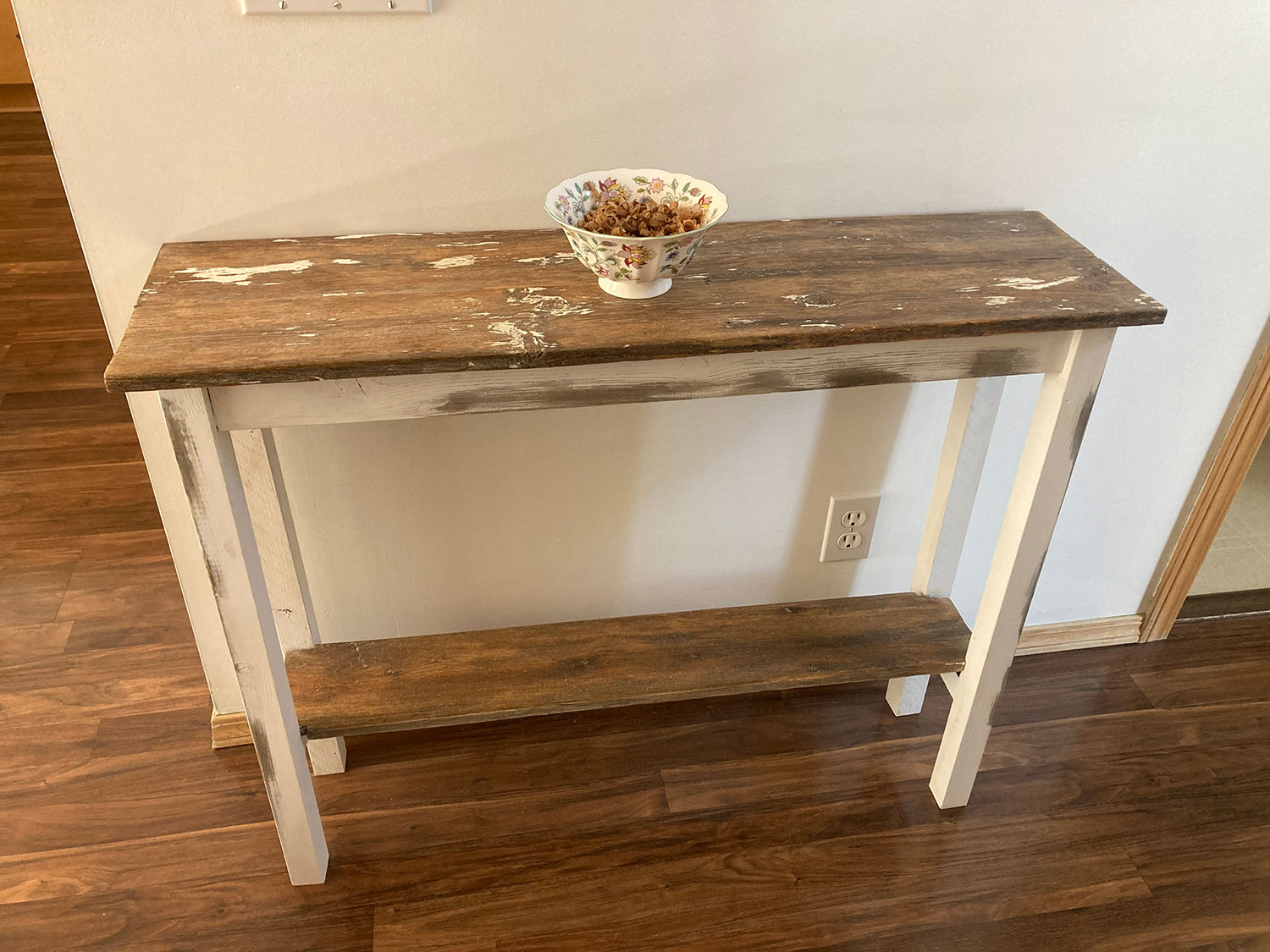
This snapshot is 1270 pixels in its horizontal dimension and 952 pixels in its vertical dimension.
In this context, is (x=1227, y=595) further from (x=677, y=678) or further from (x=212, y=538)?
(x=212, y=538)

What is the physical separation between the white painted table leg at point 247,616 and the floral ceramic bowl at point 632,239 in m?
0.45

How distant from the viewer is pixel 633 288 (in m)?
1.14

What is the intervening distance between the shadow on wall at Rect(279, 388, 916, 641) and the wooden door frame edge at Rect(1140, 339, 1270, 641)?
587 mm

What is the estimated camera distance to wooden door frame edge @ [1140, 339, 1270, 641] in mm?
1676

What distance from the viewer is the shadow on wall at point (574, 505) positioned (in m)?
1.46

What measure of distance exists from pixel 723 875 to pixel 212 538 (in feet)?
2.92

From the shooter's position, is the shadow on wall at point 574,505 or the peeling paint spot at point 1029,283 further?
the shadow on wall at point 574,505

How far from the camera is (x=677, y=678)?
1472 mm

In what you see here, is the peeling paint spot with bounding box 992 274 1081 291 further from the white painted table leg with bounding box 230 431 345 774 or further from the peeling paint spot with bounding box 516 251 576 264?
the white painted table leg with bounding box 230 431 345 774

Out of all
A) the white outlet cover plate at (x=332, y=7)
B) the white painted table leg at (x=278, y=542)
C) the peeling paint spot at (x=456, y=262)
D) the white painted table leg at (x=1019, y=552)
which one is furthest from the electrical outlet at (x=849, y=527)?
the white outlet cover plate at (x=332, y=7)

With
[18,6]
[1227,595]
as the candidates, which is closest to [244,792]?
[18,6]

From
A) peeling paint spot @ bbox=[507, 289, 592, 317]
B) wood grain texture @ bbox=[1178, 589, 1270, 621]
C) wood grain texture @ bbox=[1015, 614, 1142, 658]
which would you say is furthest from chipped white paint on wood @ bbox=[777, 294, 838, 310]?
wood grain texture @ bbox=[1178, 589, 1270, 621]

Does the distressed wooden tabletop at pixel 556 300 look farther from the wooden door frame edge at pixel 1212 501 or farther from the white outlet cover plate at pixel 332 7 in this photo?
the wooden door frame edge at pixel 1212 501

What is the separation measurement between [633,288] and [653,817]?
0.88 metres
